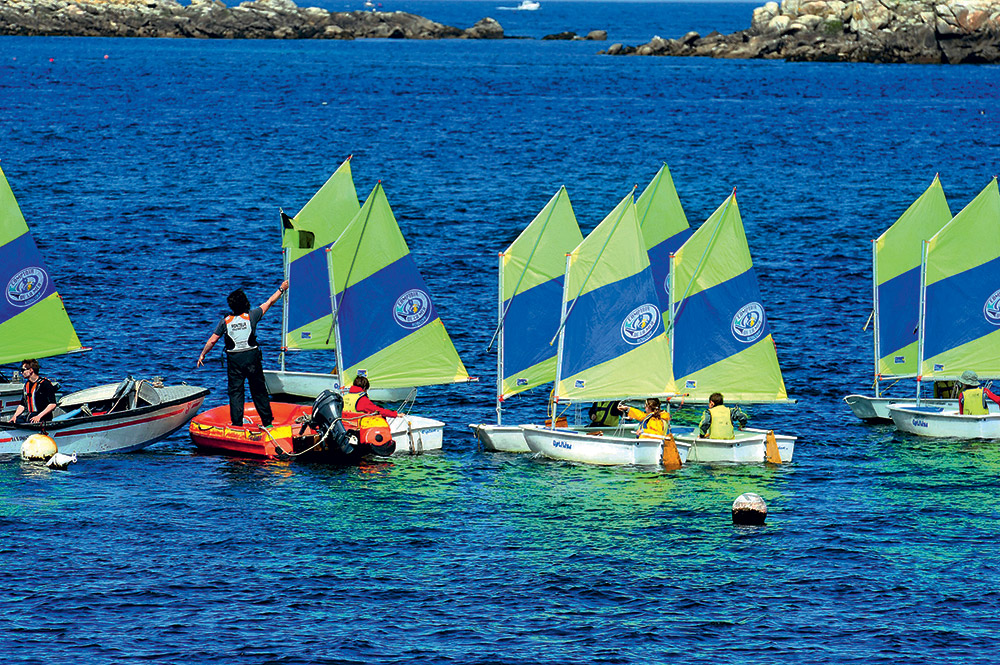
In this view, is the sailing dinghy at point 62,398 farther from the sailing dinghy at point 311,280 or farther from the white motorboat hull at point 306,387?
the sailing dinghy at point 311,280

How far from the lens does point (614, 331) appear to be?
121ft

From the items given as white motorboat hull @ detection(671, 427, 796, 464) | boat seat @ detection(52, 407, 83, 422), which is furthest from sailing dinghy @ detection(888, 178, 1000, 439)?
boat seat @ detection(52, 407, 83, 422)

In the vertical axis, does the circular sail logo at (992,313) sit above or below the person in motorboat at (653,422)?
above

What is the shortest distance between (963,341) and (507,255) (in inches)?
571

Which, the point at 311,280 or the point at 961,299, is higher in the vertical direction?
the point at 311,280

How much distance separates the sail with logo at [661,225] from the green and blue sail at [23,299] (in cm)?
1840

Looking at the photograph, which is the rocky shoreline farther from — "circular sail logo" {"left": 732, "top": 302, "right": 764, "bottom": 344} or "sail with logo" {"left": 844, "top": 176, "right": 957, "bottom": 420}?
"circular sail logo" {"left": 732, "top": 302, "right": 764, "bottom": 344}

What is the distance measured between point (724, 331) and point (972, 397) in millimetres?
7471

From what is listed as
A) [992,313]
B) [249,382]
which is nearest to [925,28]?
[992,313]

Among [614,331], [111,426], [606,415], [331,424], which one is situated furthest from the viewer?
[606,415]

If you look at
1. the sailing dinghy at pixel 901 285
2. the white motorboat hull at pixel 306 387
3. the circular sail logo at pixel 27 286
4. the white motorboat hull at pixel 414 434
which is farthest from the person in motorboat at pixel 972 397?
the circular sail logo at pixel 27 286

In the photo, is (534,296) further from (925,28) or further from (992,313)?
(925,28)

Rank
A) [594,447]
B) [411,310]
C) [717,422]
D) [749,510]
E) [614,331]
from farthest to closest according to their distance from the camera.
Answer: [411,310], [614,331], [594,447], [717,422], [749,510]

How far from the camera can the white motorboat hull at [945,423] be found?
3797 centimetres
